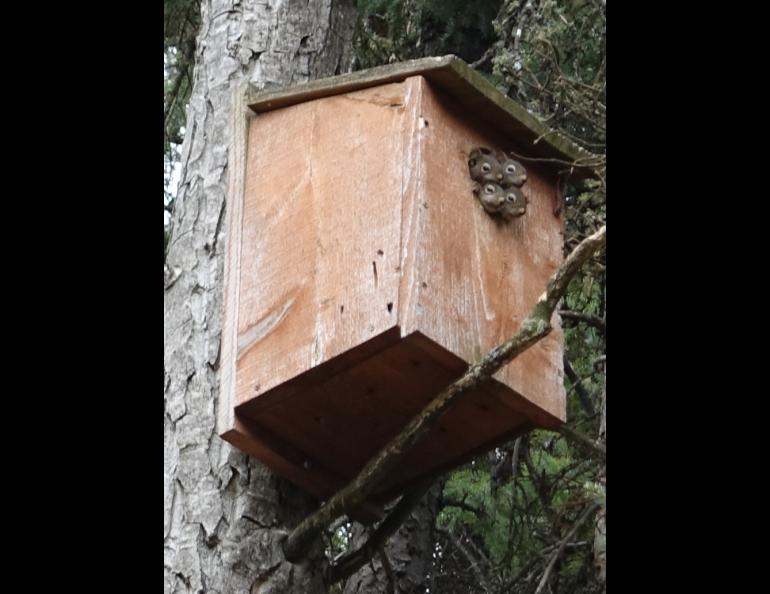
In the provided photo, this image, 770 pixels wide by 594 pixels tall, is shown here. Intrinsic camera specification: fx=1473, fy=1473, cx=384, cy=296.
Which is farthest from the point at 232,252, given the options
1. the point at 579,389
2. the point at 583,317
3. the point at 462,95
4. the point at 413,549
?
the point at 579,389

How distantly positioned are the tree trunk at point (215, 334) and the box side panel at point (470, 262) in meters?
0.62

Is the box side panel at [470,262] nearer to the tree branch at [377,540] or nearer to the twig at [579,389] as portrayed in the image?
the tree branch at [377,540]

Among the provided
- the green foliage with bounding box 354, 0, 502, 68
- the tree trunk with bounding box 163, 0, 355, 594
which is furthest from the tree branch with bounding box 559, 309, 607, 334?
the green foliage with bounding box 354, 0, 502, 68

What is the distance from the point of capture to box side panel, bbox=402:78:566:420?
2.85m

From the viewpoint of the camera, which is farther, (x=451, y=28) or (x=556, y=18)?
(x=451, y=28)

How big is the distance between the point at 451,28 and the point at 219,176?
2.21 metres

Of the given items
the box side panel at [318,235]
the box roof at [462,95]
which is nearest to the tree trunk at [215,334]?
the box side panel at [318,235]

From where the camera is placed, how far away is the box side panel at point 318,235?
2867 millimetres

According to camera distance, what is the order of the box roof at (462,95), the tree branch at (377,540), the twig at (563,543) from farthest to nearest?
1. the twig at (563,543)
2. the tree branch at (377,540)
3. the box roof at (462,95)

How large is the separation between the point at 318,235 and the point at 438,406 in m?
0.46

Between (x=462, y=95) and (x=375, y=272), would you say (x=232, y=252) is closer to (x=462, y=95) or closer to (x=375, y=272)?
(x=375, y=272)
